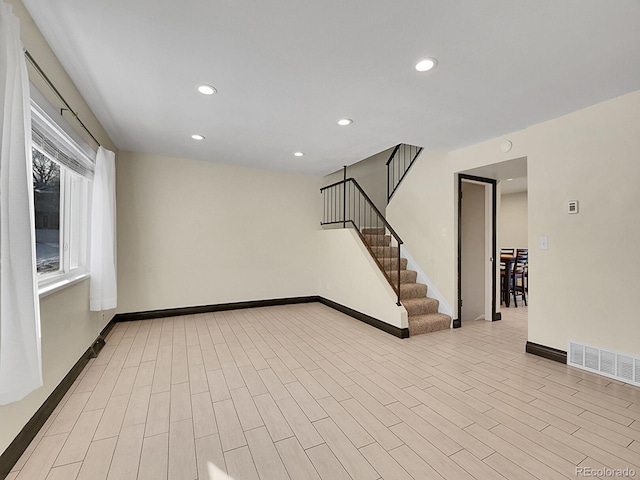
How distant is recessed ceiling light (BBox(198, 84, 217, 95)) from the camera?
2.44 meters

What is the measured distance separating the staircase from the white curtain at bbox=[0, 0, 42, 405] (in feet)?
11.7

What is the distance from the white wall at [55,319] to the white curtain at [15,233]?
0.39 m

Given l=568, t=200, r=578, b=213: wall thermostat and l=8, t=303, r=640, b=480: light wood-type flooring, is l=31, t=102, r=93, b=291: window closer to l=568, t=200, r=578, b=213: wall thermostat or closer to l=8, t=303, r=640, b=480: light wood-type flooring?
l=8, t=303, r=640, b=480: light wood-type flooring

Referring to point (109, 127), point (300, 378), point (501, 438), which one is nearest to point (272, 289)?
point (300, 378)

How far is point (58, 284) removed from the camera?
2242 millimetres

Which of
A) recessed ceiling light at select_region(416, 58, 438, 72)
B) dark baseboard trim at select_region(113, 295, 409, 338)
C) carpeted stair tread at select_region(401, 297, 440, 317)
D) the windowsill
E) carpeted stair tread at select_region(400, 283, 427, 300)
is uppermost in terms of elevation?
recessed ceiling light at select_region(416, 58, 438, 72)

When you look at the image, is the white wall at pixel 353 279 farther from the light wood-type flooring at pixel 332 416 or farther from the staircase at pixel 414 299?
the light wood-type flooring at pixel 332 416

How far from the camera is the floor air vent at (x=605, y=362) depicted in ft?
8.11

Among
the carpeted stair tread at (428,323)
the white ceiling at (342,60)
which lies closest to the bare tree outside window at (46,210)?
the white ceiling at (342,60)

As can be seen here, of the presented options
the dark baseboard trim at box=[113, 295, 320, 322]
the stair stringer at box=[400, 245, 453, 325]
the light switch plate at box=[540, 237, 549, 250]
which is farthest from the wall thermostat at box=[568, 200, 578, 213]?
the dark baseboard trim at box=[113, 295, 320, 322]

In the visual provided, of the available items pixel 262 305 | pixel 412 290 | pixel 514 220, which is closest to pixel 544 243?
pixel 412 290

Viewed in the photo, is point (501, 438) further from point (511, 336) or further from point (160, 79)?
point (160, 79)

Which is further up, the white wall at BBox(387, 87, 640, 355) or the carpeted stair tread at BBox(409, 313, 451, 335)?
the white wall at BBox(387, 87, 640, 355)

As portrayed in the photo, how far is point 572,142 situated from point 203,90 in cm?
357
